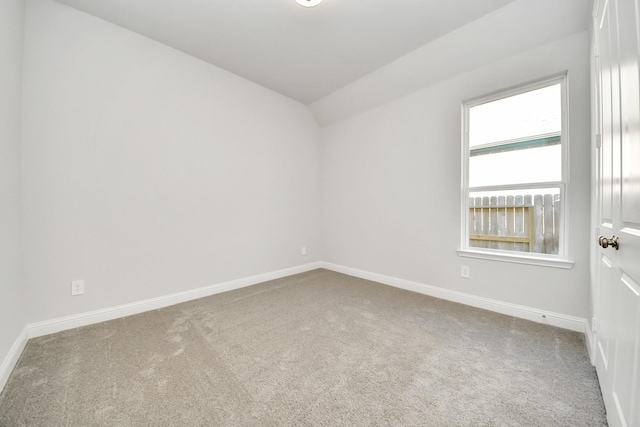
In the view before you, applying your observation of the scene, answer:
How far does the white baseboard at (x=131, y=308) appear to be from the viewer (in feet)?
6.80

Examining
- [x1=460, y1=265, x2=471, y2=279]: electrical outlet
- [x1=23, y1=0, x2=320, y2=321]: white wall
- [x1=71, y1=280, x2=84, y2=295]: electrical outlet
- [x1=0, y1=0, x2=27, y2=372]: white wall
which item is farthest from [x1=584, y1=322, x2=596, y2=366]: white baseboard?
[x1=71, y1=280, x2=84, y2=295]: electrical outlet

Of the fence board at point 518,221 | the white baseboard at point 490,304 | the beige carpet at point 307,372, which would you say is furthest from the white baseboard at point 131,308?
the fence board at point 518,221

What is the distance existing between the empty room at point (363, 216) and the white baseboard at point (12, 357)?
34mm

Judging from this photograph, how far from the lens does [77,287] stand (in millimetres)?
2223

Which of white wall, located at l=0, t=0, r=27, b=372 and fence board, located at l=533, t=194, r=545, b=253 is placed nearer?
white wall, located at l=0, t=0, r=27, b=372

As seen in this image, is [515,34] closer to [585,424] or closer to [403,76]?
[403,76]

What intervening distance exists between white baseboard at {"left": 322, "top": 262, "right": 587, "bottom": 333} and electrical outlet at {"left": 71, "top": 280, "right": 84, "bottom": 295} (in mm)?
3194

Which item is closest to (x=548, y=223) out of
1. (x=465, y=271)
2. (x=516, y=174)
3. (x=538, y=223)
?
(x=538, y=223)

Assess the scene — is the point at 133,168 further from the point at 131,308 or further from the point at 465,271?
the point at 465,271

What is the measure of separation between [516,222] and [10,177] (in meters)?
4.33

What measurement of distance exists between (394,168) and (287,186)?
5.36ft

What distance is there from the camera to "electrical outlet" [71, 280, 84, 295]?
2.20 metres

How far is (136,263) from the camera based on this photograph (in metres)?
2.52

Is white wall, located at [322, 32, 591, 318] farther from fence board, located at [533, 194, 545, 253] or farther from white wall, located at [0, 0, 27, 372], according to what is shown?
white wall, located at [0, 0, 27, 372]
